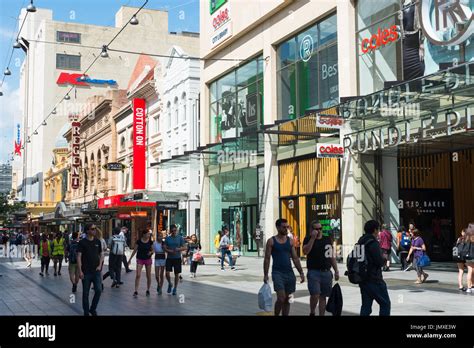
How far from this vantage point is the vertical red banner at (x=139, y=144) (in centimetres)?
4588

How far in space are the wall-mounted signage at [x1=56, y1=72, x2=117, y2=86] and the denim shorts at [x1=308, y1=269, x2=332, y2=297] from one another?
81.1m

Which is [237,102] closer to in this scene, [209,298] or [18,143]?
[209,298]

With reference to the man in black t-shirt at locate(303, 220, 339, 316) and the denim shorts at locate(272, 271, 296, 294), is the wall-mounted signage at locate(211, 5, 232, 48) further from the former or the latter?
the denim shorts at locate(272, 271, 296, 294)

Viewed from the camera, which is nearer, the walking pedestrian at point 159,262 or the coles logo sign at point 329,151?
the walking pedestrian at point 159,262

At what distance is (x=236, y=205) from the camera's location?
34.4 meters

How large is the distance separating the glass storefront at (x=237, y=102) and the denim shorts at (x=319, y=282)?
65.4ft

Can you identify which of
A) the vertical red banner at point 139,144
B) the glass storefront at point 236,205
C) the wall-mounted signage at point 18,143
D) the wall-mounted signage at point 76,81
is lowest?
the glass storefront at point 236,205

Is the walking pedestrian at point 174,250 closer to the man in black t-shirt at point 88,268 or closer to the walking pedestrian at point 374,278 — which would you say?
the man in black t-shirt at point 88,268

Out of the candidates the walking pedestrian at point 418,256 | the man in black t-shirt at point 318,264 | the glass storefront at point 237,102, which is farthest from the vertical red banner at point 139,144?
the man in black t-shirt at point 318,264

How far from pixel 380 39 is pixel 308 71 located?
4.86 m

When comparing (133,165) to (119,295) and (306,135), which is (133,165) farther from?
(119,295)

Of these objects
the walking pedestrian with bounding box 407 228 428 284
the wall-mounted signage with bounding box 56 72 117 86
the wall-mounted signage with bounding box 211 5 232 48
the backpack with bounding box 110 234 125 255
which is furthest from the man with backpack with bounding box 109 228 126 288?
the wall-mounted signage with bounding box 56 72 117 86

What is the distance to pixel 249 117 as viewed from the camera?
1246 inches
